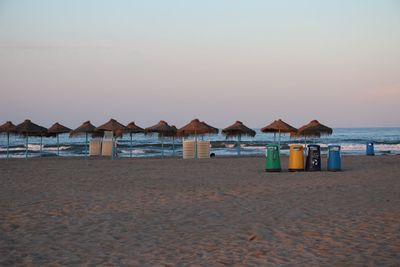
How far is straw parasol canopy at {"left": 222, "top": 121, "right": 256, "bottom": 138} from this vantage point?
1044 inches

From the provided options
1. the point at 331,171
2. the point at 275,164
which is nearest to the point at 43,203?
the point at 275,164

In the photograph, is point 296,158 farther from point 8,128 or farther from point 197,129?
point 8,128

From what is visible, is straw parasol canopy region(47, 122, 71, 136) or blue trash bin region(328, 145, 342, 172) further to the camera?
straw parasol canopy region(47, 122, 71, 136)

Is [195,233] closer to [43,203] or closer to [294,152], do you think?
[43,203]

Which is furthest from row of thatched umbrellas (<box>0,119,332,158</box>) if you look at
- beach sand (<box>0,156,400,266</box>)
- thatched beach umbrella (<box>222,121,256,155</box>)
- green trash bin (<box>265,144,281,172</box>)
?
beach sand (<box>0,156,400,266</box>)

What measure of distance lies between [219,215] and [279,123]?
62.5 ft

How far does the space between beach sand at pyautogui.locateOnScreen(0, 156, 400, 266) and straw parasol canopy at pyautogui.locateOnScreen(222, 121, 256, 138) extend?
15.1 meters

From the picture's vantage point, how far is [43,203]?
817 cm

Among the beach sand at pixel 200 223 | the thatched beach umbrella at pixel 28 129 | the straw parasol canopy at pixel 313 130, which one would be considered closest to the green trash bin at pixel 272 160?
the beach sand at pixel 200 223

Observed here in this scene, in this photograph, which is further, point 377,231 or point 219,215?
point 219,215

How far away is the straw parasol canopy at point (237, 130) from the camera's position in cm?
2652

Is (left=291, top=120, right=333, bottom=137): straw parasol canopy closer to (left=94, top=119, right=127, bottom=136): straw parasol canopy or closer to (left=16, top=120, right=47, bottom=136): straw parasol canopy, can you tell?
(left=94, top=119, right=127, bottom=136): straw parasol canopy

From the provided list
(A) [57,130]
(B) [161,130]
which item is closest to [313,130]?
(B) [161,130]

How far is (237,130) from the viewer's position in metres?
26.6
